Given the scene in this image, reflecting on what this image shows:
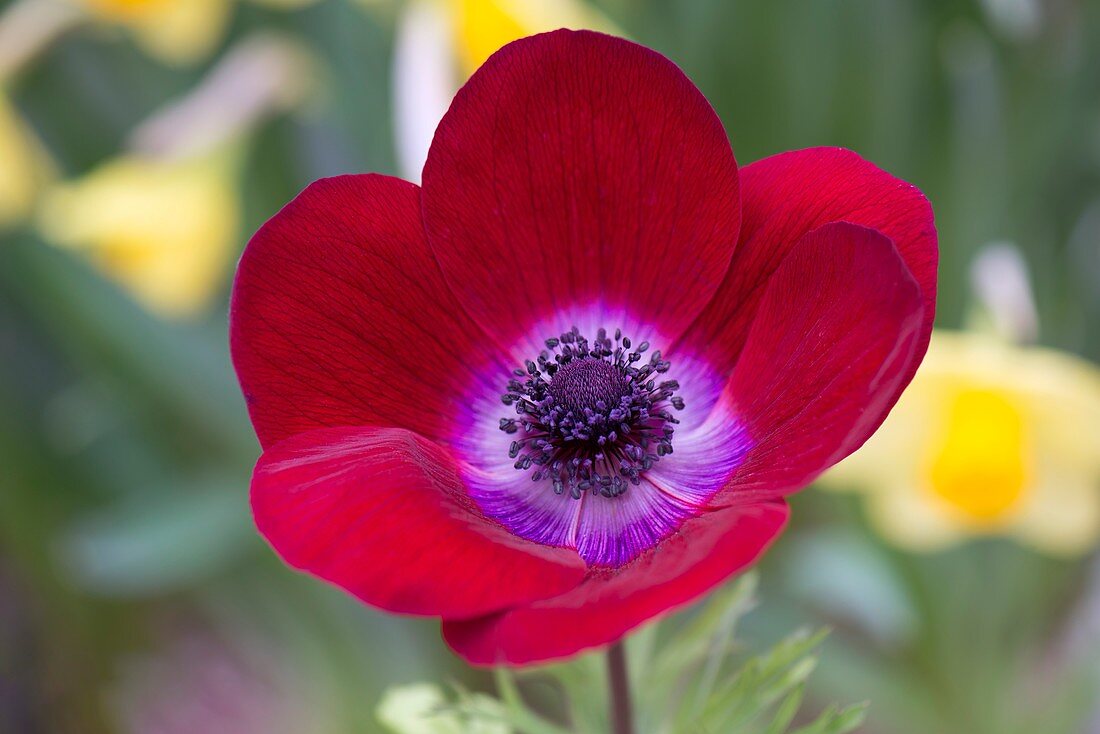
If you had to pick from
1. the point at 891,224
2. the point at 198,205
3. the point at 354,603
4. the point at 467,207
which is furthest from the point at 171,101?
the point at 891,224

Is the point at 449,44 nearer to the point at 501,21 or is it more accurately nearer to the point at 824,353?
the point at 501,21

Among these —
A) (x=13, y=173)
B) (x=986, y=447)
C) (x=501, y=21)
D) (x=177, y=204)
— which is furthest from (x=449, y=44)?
(x=986, y=447)

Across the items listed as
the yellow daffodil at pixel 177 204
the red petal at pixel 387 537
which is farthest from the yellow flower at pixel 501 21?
the red petal at pixel 387 537

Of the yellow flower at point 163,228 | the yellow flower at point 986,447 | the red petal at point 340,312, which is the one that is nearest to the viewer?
the red petal at point 340,312

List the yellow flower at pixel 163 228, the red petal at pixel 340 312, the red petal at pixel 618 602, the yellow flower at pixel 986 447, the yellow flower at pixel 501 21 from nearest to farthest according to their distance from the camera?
the red petal at pixel 618 602 → the red petal at pixel 340 312 → the yellow flower at pixel 986 447 → the yellow flower at pixel 501 21 → the yellow flower at pixel 163 228

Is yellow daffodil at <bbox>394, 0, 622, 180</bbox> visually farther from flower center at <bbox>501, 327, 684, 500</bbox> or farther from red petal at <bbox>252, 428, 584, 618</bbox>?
red petal at <bbox>252, 428, 584, 618</bbox>

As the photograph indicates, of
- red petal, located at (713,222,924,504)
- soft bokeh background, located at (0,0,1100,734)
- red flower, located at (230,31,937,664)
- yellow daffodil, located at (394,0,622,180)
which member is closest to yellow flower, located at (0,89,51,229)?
soft bokeh background, located at (0,0,1100,734)

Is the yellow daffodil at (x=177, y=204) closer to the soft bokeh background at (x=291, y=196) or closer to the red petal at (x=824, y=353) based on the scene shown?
the soft bokeh background at (x=291, y=196)
